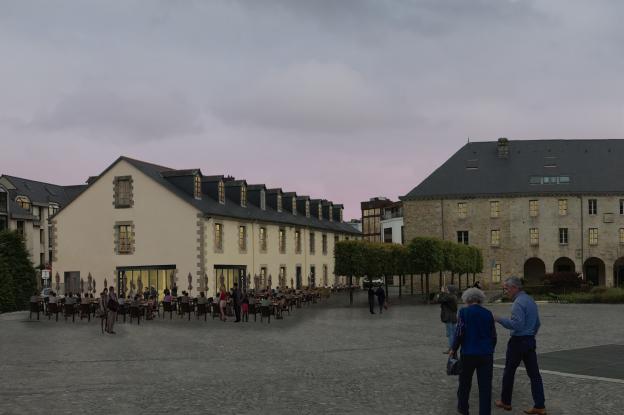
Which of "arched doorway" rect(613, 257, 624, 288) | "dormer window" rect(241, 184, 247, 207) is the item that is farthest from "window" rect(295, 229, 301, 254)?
"arched doorway" rect(613, 257, 624, 288)

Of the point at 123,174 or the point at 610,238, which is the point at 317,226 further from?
the point at 610,238

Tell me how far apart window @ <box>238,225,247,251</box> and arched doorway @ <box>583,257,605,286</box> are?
3209 centimetres

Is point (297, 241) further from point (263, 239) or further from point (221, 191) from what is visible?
point (221, 191)

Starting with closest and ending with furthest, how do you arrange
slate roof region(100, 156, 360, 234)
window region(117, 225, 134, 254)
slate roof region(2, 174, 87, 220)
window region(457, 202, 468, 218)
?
slate roof region(100, 156, 360, 234)
window region(117, 225, 134, 254)
window region(457, 202, 468, 218)
slate roof region(2, 174, 87, 220)

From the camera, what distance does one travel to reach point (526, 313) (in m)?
9.39

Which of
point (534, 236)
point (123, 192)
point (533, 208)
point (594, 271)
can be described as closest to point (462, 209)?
point (533, 208)

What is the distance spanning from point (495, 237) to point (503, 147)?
8335 millimetres

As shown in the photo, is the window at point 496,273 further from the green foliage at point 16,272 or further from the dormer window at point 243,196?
the green foliage at point 16,272

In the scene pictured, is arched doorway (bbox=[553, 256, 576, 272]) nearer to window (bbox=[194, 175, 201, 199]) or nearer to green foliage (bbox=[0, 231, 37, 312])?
window (bbox=[194, 175, 201, 199])

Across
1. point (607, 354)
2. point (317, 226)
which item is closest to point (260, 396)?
point (607, 354)

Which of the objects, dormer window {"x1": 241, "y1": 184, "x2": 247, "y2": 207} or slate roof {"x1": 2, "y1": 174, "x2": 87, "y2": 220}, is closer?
dormer window {"x1": 241, "y1": 184, "x2": 247, "y2": 207}

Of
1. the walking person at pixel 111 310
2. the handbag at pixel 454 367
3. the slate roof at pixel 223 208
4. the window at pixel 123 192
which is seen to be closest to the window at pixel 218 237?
the slate roof at pixel 223 208

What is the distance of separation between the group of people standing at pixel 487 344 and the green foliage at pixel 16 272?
32.8 m

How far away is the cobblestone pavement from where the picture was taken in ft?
33.8
